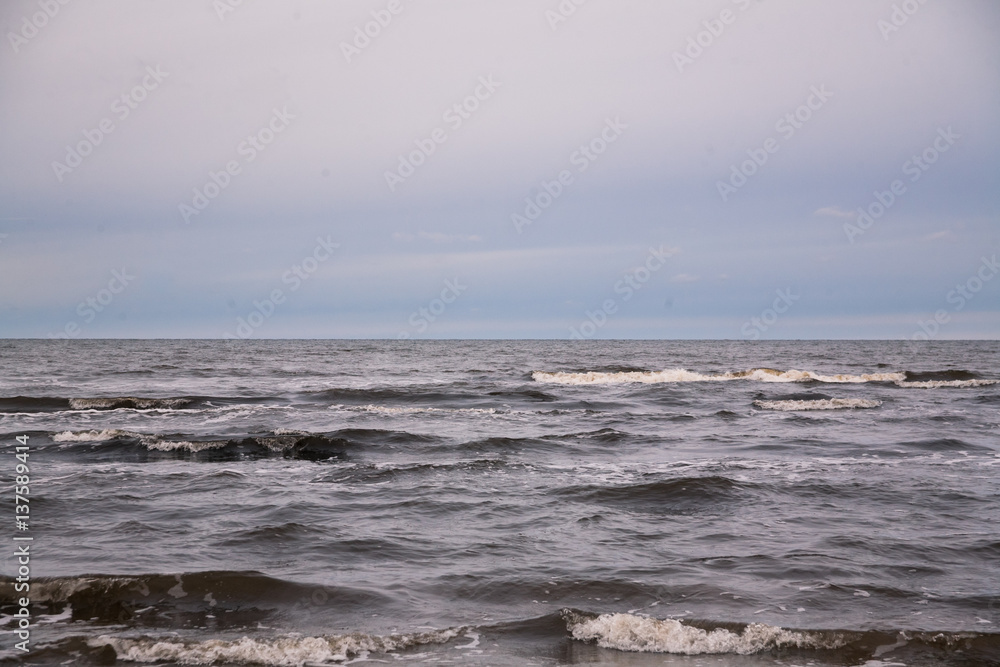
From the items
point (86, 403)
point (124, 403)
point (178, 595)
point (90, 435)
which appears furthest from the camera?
point (124, 403)

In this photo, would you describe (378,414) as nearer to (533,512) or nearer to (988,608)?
(533,512)

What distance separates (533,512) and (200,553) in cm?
439

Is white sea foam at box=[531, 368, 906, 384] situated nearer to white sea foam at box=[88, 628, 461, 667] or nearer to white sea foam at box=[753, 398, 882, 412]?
white sea foam at box=[753, 398, 882, 412]

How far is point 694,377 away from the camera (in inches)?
1650

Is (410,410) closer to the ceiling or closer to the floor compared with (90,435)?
closer to the floor

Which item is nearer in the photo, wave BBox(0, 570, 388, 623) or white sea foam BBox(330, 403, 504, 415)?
wave BBox(0, 570, 388, 623)

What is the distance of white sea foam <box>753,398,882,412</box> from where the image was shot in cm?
2645

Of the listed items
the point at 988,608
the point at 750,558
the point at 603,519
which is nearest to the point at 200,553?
the point at 603,519

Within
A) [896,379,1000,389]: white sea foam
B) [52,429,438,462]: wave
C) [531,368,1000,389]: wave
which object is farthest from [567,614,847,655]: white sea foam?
[896,379,1000,389]: white sea foam

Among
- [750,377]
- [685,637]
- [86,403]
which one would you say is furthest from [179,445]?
[750,377]

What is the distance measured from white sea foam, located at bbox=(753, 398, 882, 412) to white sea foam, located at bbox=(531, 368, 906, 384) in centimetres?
1156

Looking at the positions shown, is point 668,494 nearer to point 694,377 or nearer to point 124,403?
point 124,403

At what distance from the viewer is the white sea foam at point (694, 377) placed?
132 ft

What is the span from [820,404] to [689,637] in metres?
22.7
